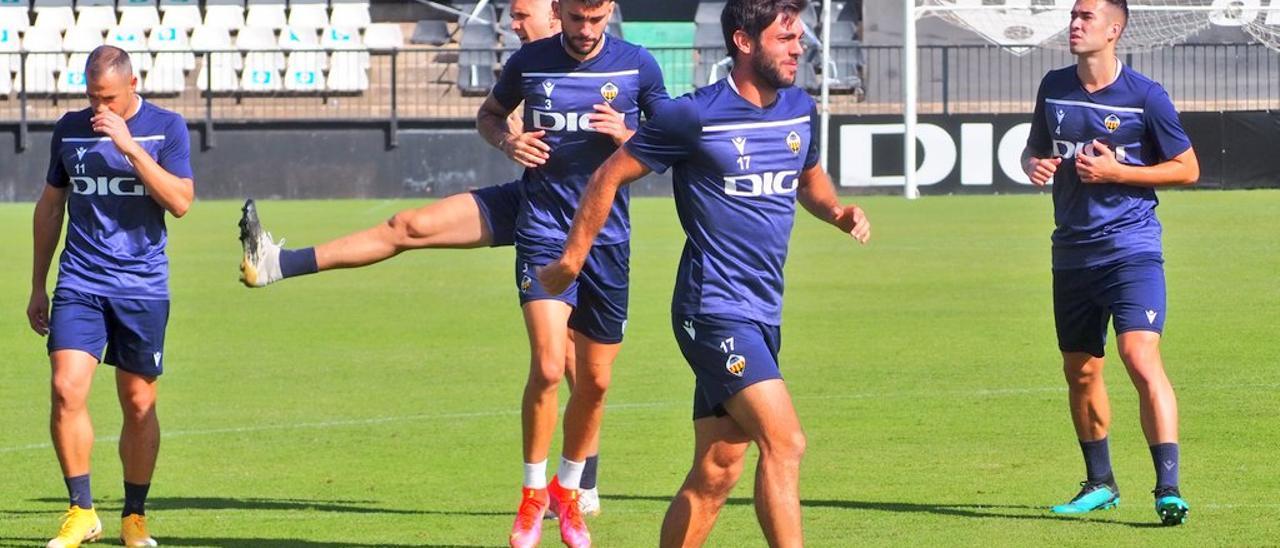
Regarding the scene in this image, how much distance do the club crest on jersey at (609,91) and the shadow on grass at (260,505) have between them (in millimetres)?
1830

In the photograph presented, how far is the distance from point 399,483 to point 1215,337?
6799mm

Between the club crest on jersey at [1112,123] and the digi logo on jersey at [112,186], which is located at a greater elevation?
the club crest on jersey at [1112,123]

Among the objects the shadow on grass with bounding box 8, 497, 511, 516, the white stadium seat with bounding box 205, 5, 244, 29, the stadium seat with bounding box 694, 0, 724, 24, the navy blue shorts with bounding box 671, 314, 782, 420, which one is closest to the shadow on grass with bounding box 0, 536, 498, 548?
the shadow on grass with bounding box 8, 497, 511, 516

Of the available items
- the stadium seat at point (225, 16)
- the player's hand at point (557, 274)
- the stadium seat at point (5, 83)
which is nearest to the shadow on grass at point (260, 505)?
the player's hand at point (557, 274)

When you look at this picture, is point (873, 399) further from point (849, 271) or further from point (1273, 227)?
point (1273, 227)

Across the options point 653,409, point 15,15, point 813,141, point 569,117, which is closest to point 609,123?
point 569,117

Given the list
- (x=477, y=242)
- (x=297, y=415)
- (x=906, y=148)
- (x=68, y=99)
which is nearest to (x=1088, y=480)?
(x=477, y=242)

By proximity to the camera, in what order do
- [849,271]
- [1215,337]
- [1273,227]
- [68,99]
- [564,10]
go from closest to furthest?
[564,10]
[1215,337]
[849,271]
[1273,227]
[68,99]

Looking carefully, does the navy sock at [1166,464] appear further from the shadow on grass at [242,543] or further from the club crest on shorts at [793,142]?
the shadow on grass at [242,543]

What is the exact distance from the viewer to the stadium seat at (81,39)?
33.5 m

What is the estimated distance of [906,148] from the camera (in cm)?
2591

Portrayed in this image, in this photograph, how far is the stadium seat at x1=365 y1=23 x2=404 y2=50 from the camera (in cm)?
3319

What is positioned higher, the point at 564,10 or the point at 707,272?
the point at 564,10

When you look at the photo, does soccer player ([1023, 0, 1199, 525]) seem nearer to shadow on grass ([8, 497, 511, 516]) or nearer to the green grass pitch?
the green grass pitch
